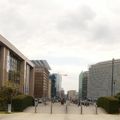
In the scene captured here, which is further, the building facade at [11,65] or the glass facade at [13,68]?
the glass facade at [13,68]

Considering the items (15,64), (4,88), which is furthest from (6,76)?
(4,88)

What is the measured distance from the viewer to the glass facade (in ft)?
327

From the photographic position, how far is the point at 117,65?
193875mm

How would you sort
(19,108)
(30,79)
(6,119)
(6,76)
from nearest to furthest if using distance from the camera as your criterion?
(6,119) → (19,108) → (6,76) → (30,79)

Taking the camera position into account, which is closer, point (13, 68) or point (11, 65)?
point (11, 65)

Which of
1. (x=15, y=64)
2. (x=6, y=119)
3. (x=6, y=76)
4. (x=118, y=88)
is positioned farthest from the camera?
Result: (x=118, y=88)

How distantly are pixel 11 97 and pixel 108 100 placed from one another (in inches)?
512

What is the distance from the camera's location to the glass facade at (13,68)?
9962 centimetres

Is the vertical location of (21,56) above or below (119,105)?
above

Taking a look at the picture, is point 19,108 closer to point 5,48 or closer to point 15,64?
point 5,48

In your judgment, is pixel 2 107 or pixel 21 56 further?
pixel 21 56

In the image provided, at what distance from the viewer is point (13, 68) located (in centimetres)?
10819

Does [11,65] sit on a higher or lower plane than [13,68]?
higher

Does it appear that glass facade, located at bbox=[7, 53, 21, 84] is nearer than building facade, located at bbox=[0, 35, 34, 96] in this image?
No
